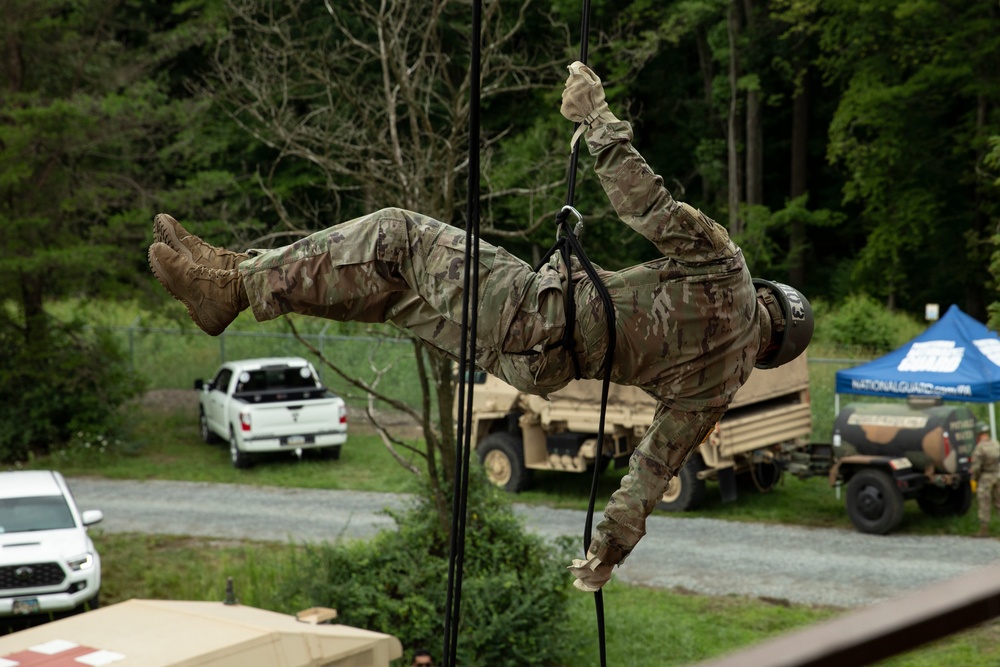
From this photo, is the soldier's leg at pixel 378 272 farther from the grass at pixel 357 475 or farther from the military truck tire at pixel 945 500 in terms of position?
the military truck tire at pixel 945 500

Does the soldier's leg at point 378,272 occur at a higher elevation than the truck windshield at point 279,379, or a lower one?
lower

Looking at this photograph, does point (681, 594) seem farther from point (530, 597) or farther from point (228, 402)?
point (228, 402)

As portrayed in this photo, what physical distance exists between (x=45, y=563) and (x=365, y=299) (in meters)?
8.71

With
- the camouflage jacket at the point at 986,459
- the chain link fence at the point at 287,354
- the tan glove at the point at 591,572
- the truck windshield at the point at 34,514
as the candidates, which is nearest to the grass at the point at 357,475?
the camouflage jacket at the point at 986,459

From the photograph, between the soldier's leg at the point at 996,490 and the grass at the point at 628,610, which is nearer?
the grass at the point at 628,610

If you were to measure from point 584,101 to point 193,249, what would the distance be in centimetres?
155

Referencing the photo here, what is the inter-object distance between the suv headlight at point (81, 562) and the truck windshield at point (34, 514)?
500 mm

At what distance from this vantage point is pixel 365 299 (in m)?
4.22

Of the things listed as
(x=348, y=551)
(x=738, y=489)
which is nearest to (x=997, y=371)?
(x=738, y=489)

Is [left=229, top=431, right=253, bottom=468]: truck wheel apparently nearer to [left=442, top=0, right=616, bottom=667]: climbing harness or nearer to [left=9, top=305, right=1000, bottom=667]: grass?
[left=9, top=305, right=1000, bottom=667]: grass

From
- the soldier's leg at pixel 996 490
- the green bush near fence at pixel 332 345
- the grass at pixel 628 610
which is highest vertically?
the green bush near fence at pixel 332 345

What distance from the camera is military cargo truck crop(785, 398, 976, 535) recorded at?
1413 cm

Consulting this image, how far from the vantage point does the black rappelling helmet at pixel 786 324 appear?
167 inches

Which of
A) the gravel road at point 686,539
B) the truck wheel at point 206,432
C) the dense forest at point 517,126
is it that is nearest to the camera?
the gravel road at point 686,539
